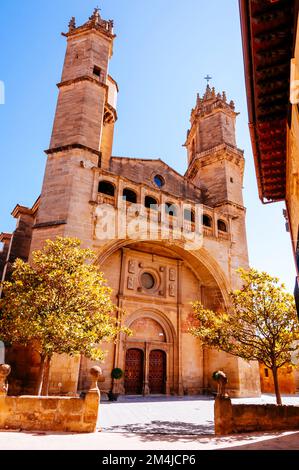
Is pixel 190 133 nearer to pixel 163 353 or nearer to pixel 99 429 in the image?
pixel 163 353

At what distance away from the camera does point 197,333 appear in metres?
11.0

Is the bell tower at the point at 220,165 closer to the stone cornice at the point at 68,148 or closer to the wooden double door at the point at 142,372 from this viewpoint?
the wooden double door at the point at 142,372

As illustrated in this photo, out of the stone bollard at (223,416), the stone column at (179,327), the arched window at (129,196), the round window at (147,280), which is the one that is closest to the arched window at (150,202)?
the arched window at (129,196)

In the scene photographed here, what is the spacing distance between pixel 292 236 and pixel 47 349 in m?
9.12

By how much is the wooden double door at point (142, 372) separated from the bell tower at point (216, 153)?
11.2m

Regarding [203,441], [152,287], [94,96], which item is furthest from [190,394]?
[94,96]

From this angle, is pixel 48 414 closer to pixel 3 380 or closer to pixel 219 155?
pixel 3 380

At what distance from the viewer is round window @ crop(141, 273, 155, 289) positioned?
1888cm

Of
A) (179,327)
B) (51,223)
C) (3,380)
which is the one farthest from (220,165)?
(3,380)

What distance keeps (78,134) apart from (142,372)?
13883 mm

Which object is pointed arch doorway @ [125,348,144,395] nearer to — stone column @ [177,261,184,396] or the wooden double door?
the wooden double door

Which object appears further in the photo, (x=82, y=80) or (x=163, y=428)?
(x=82, y=80)

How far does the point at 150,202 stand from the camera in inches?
712
